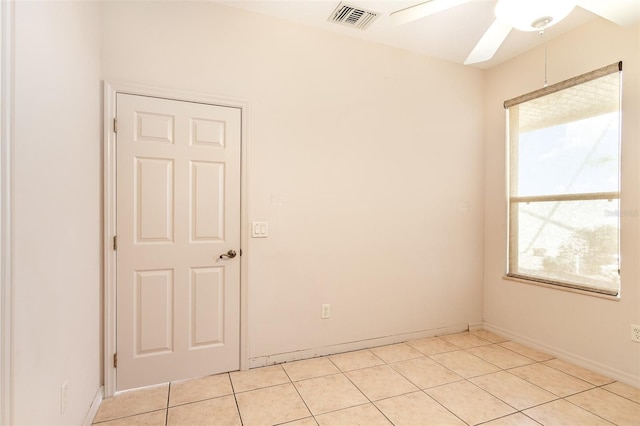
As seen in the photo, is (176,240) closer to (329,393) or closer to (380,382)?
(329,393)

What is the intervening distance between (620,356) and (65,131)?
13.0ft

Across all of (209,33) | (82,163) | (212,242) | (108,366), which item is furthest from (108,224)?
(209,33)

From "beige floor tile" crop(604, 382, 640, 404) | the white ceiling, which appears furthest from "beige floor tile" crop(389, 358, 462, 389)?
the white ceiling

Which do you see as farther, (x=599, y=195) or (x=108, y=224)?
(x=599, y=195)

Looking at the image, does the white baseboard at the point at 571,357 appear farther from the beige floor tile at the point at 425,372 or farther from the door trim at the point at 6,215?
the door trim at the point at 6,215

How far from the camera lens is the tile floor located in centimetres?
199

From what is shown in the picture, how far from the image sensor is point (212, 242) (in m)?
2.50

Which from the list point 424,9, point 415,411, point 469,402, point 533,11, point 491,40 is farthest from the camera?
point 469,402

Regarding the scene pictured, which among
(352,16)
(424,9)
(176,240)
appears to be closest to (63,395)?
(176,240)

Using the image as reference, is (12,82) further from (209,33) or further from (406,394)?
(406,394)

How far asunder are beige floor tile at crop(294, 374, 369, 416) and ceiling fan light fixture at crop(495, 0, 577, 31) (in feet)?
7.85

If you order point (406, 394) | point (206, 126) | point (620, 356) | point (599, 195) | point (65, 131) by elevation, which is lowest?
point (406, 394)

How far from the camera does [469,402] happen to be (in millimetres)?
2156

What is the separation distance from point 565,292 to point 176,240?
10.8 feet
